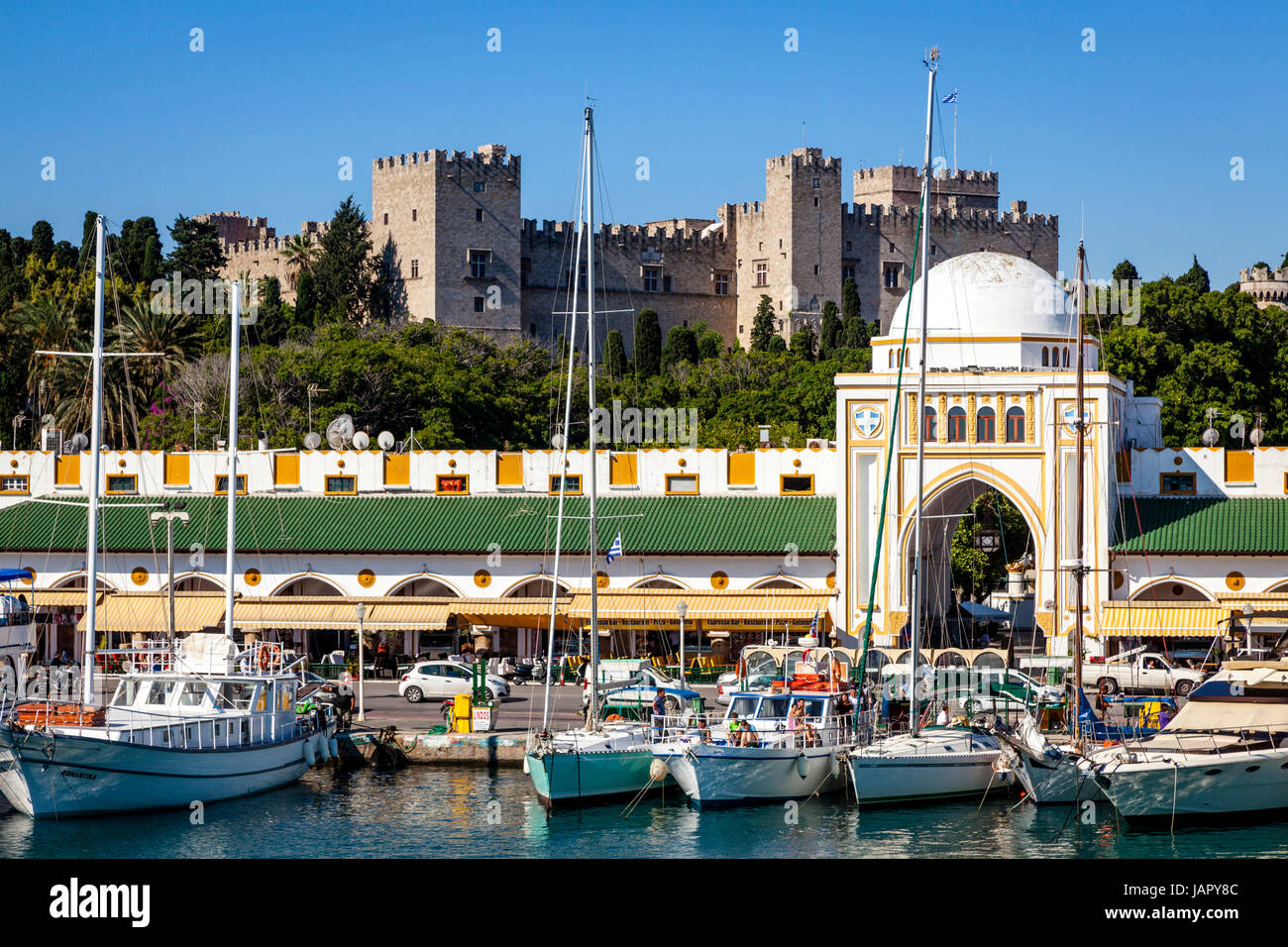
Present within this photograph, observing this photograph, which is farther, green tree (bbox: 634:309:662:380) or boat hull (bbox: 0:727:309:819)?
green tree (bbox: 634:309:662:380)

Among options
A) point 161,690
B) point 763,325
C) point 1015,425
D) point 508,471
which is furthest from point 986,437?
point 763,325

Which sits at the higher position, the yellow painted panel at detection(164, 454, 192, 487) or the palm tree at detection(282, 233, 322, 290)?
the palm tree at detection(282, 233, 322, 290)

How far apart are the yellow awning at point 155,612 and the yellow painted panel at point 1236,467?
30.3 metres

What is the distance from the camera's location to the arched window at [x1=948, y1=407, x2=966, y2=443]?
51.4 metres

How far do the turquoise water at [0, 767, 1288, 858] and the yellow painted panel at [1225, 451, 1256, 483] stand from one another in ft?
78.6

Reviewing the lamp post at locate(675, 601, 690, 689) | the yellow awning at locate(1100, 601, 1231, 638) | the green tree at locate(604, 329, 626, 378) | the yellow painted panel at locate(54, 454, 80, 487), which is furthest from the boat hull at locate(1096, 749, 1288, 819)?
the green tree at locate(604, 329, 626, 378)

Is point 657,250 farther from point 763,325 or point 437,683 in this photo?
point 437,683

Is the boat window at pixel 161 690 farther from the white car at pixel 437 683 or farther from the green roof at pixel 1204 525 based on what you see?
the green roof at pixel 1204 525

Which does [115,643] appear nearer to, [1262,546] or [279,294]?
[1262,546]

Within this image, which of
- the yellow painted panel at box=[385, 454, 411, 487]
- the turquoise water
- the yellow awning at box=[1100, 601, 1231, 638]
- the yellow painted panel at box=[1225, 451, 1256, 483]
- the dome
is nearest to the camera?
the turquoise water

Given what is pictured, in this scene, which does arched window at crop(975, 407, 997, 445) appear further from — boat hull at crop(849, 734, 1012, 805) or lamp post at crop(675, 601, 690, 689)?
boat hull at crop(849, 734, 1012, 805)

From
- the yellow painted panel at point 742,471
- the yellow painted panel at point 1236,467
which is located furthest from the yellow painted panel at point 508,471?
the yellow painted panel at point 1236,467

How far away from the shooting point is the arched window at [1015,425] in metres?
51.2

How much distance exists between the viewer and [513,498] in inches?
2233
